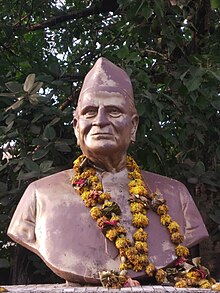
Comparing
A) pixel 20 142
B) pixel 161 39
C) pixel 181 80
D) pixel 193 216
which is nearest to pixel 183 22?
pixel 161 39

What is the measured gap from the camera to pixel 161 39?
4.90m

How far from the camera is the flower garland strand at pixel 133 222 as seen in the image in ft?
11.1

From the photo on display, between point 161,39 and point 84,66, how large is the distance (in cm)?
67

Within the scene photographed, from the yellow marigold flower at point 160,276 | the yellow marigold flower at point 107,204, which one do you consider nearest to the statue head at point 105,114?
the yellow marigold flower at point 107,204

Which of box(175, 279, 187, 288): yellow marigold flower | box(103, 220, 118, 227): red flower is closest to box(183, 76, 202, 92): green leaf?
box(103, 220, 118, 227): red flower

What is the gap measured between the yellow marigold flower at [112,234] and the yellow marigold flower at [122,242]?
0.07ft

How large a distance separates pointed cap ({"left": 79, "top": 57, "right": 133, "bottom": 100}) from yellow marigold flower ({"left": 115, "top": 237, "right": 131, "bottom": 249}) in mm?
788

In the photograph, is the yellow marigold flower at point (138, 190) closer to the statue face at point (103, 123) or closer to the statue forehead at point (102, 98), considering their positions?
the statue face at point (103, 123)

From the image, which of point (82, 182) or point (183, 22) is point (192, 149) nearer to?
point (183, 22)

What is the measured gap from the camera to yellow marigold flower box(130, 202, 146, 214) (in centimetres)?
359

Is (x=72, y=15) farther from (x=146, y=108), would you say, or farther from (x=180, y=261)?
(x=180, y=261)

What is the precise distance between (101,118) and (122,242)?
65 centimetres

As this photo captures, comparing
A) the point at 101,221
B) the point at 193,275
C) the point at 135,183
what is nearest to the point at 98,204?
the point at 101,221

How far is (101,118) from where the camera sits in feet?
11.9
